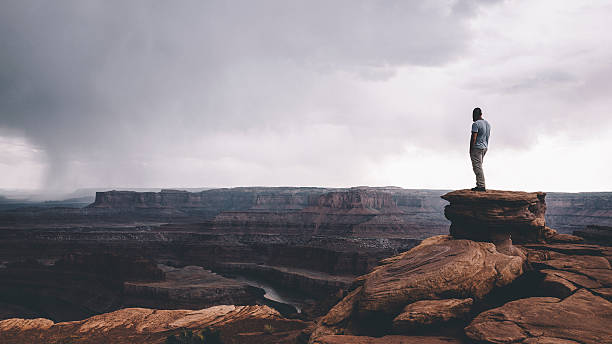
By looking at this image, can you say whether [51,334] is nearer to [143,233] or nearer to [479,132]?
[479,132]

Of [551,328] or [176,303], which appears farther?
[176,303]

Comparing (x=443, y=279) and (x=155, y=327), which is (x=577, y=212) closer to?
(x=443, y=279)

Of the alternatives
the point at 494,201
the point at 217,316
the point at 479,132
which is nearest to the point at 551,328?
the point at 494,201

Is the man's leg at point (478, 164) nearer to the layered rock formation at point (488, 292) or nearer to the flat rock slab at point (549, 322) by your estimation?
the layered rock formation at point (488, 292)

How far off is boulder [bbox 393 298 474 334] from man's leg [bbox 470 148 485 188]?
6151 mm

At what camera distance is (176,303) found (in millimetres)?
57031

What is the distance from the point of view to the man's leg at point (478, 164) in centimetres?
1432

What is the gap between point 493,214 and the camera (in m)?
14.0

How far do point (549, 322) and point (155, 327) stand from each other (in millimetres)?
19308

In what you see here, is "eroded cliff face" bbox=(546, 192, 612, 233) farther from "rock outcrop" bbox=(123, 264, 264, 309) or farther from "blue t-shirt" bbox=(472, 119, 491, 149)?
"blue t-shirt" bbox=(472, 119, 491, 149)

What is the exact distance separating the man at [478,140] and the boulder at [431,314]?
633 centimetres

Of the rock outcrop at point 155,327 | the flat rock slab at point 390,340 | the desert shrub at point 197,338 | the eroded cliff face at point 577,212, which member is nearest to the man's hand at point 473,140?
the flat rock slab at point 390,340

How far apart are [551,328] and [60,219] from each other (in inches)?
7140

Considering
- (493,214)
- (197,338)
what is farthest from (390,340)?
(197,338)
